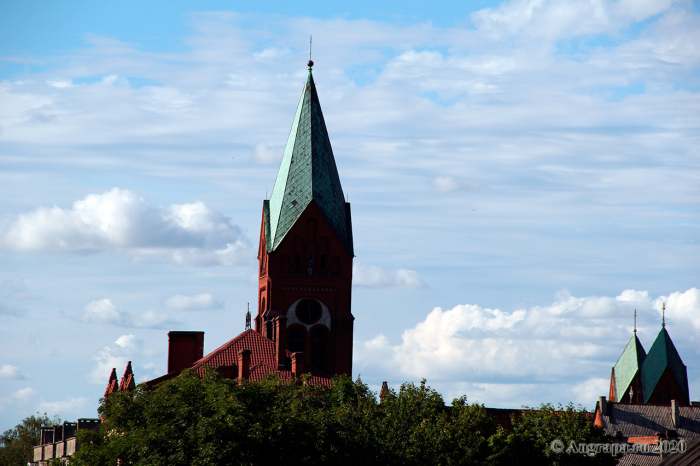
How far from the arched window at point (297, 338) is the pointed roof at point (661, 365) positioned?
49.1m

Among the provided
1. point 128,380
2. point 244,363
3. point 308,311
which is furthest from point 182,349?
point 308,311

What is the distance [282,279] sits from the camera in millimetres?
89500

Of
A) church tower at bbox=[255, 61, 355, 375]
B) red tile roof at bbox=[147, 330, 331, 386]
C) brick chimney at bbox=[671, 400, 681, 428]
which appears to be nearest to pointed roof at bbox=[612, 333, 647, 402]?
brick chimney at bbox=[671, 400, 681, 428]

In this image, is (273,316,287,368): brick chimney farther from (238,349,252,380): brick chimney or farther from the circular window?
the circular window

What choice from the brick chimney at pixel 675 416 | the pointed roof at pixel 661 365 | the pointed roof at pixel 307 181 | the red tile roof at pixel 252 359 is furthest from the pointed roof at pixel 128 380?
the pointed roof at pixel 661 365

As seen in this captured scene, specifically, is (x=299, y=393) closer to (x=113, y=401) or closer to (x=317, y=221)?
(x=113, y=401)

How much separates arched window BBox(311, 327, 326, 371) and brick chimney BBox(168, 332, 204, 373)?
11.0 metres

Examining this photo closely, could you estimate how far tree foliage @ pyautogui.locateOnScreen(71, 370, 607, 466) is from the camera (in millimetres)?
46312

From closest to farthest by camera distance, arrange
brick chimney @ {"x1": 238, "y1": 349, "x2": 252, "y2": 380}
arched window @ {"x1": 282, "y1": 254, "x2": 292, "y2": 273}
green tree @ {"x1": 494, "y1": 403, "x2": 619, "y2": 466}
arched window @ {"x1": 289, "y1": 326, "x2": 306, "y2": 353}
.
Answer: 1. green tree @ {"x1": 494, "y1": 403, "x2": 619, "y2": 466}
2. brick chimney @ {"x1": 238, "y1": 349, "x2": 252, "y2": 380}
3. arched window @ {"x1": 289, "y1": 326, "x2": 306, "y2": 353}
4. arched window @ {"x1": 282, "y1": 254, "x2": 292, "y2": 273}

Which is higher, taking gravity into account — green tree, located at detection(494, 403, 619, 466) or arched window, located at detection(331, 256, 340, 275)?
arched window, located at detection(331, 256, 340, 275)

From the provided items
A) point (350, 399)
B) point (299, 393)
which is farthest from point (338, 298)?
point (299, 393)

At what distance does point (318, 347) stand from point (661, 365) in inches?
1968

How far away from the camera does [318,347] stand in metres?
88.6

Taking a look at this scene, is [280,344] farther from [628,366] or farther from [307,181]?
[628,366]
